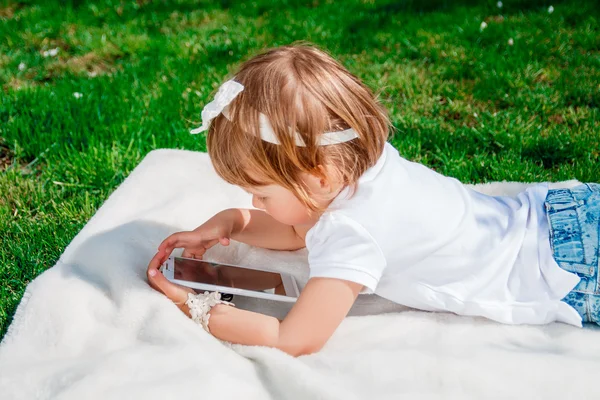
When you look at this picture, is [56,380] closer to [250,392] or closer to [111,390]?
[111,390]

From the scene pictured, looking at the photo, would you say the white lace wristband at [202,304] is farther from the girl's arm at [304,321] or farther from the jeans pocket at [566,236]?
the jeans pocket at [566,236]

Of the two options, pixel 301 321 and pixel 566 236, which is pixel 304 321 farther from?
pixel 566 236

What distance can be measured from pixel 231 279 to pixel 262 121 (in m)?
0.53

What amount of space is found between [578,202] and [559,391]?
545 millimetres

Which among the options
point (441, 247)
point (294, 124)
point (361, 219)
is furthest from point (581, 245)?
point (294, 124)

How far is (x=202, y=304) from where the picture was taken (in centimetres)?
178

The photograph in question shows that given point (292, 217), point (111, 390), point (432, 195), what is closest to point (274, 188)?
point (292, 217)

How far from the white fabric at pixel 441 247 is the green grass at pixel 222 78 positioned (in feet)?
2.79

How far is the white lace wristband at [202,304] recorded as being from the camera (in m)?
1.77

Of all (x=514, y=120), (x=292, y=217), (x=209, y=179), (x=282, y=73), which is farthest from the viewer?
(x=514, y=120)

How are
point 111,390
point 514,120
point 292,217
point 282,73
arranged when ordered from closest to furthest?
point 111,390 < point 282,73 < point 292,217 < point 514,120

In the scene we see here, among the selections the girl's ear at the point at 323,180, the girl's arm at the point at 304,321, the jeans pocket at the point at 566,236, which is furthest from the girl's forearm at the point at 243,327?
the jeans pocket at the point at 566,236

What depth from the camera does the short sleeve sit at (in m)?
1.59

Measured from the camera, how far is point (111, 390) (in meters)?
1.51
